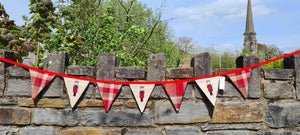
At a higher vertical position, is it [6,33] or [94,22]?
[94,22]

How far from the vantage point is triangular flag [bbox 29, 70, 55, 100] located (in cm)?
241

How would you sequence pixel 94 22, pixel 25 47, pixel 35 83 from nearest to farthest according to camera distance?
1. pixel 35 83
2. pixel 25 47
3. pixel 94 22

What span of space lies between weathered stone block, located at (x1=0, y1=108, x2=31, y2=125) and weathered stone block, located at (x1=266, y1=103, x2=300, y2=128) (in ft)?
8.84

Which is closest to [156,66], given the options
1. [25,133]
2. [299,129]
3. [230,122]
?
[230,122]

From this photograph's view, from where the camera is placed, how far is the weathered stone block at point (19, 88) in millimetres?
2461

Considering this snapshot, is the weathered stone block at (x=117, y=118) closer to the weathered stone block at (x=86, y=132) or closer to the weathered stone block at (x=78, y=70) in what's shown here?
the weathered stone block at (x=86, y=132)

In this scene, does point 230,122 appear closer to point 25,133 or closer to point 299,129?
point 299,129

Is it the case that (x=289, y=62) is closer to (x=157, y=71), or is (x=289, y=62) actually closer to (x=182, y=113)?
(x=182, y=113)

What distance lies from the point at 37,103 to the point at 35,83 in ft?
0.76

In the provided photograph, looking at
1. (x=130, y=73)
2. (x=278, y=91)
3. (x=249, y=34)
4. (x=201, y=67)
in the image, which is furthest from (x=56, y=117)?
(x=249, y=34)

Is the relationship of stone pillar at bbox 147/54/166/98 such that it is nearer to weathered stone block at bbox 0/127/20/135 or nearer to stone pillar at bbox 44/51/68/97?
stone pillar at bbox 44/51/68/97

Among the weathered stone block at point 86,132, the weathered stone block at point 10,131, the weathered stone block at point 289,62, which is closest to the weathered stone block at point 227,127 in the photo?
the weathered stone block at point 289,62

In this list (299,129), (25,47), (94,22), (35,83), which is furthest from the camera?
(94,22)

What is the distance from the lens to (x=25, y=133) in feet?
8.08
